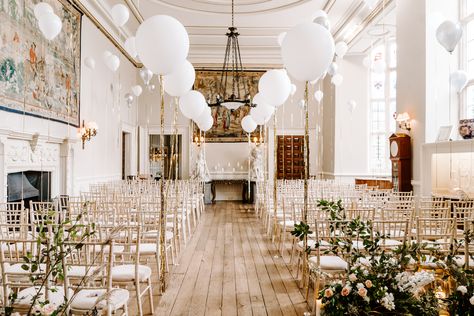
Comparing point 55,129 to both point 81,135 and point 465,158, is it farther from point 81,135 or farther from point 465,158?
point 465,158

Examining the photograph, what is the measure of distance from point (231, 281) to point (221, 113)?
11.0 metres

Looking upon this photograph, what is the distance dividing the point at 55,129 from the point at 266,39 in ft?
26.8

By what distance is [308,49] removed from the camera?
3.63 metres

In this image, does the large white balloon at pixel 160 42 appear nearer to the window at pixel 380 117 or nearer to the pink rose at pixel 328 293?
the pink rose at pixel 328 293

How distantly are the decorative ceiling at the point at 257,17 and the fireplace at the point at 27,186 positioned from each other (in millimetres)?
4235

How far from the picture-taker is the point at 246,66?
14.9 m

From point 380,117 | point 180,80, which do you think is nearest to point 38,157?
point 180,80

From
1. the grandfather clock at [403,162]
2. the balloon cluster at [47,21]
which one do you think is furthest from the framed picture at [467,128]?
the balloon cluster at [47,21]

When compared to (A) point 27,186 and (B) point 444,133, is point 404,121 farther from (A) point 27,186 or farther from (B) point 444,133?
(A) point 27,186

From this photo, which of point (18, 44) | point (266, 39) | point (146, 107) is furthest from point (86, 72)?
point (266, 39)

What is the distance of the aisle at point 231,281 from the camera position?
12.0 ft

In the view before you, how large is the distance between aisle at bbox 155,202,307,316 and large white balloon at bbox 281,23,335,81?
89.6 inches

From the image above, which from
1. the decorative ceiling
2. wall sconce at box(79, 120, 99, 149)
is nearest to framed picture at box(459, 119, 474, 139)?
the decorative ceiling

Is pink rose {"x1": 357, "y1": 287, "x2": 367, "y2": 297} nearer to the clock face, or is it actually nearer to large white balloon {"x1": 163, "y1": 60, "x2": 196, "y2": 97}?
large white balloon {"x1": 163, "y1": 60, "x2": 196, "y2": 97}
